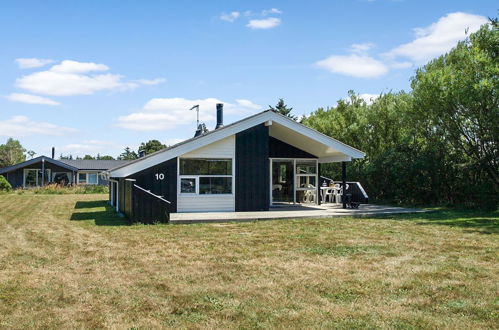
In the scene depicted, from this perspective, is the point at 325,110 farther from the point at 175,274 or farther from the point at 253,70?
the point at 175,274

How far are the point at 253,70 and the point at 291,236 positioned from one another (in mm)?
8643

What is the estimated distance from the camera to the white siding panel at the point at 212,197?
1489 cm

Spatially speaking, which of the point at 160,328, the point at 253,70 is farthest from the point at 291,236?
the point at 253,70

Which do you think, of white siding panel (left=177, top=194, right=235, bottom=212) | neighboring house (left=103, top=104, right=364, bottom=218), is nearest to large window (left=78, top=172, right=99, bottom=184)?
neighboring house (left=103, top=104, right=364, bottom=218)

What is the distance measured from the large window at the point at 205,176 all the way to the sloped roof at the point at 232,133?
0.73 m

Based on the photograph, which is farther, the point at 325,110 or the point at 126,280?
the point at 325,110

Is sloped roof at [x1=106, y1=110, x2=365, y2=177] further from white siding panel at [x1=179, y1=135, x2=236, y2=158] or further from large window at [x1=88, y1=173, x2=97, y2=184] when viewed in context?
large window at [x1=88, y1=173, x2=97, y2=184]

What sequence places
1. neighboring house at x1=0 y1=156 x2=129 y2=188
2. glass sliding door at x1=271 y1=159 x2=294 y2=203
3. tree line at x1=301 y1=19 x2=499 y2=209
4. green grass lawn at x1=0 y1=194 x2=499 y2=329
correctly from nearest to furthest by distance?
green grass lawn at x1=0 y1=194 x2=499 y2=329, tree line at x1=301 y1=19 x2=499 y2=209, glass sliding door at x1=271 y1=159 x2=294 y2=203, neighboring house at x1=0 y1=156 x2=129 y2=188

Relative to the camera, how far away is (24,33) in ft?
43.3

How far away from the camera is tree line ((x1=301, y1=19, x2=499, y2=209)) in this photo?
16.5m

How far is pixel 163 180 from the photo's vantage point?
47.4ft

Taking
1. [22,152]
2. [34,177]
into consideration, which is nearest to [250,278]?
[34,177]

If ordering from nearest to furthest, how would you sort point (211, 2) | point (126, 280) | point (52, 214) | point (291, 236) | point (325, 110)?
point (126, 280), point (291, 236), point (211, 2), point (52, 214), point (325, 110)

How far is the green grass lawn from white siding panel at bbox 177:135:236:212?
3.84 meters
